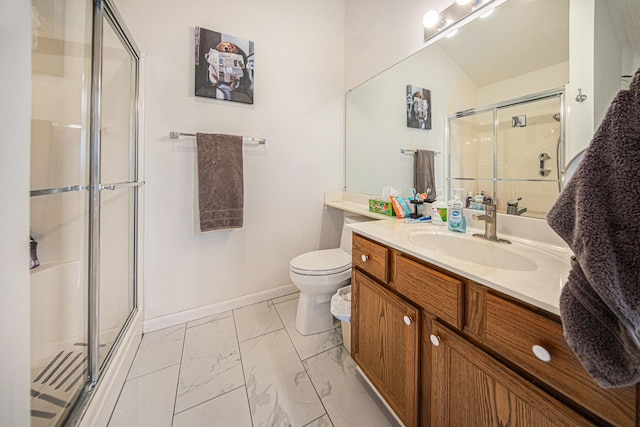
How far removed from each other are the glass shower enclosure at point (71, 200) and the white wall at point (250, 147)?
342mm

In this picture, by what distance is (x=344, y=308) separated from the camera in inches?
49.6

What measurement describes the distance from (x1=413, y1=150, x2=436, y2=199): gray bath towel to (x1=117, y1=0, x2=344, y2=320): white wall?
31.7 inches

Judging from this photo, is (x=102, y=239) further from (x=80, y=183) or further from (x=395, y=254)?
(x=395, y=254)

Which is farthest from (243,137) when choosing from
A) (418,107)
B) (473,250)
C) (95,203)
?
(473,250)

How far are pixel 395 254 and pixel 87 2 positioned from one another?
166 cm

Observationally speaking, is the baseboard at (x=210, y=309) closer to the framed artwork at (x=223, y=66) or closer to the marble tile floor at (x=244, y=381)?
the marble tile floor at (x=244, y=381)

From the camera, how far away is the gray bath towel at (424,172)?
4.43 ft

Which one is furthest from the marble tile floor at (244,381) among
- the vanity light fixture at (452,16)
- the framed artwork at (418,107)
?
the vanity light fixture at (452,16)

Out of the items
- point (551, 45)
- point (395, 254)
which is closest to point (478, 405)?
point (395, 254)

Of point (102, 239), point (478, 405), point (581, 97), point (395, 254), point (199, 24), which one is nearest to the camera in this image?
point (478, 405)

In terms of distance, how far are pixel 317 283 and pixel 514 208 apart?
104 cm

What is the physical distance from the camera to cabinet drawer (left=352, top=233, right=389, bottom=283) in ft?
3.00

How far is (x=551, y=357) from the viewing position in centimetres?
47

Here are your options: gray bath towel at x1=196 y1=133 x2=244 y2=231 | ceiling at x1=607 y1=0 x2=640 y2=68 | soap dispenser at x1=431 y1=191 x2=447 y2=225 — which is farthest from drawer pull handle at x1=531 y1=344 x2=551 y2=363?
gray bath towel at x1=196 y1=133 x2=244 y2=231
